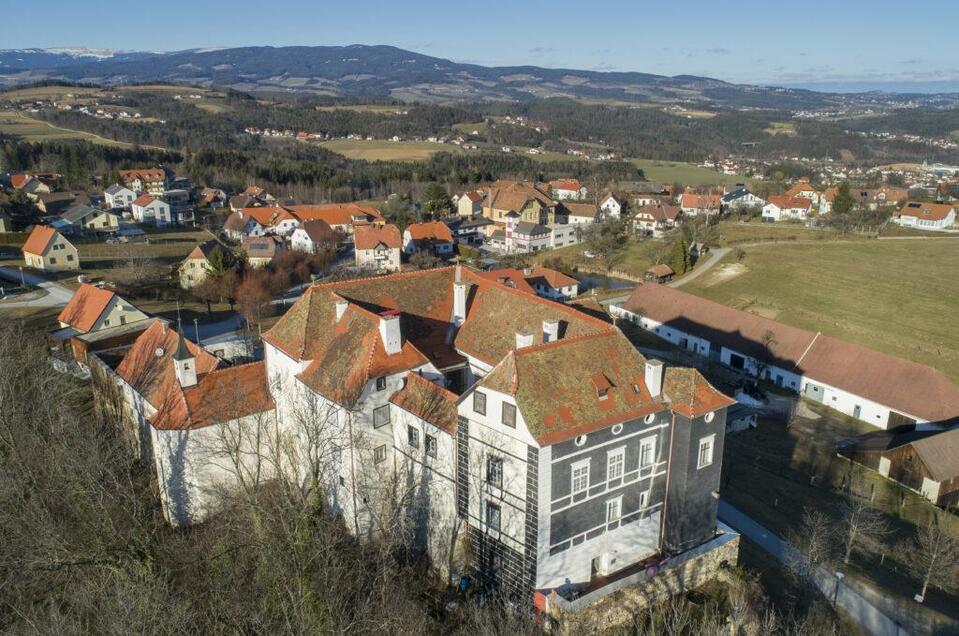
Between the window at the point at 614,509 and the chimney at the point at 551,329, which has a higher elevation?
the chimney at the point at 551,329

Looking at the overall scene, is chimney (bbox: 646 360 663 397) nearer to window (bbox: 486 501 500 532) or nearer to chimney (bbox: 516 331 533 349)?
chimney (bbox: 516 331 533 349)

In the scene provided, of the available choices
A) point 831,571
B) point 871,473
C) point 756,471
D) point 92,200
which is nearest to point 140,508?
point 831,571

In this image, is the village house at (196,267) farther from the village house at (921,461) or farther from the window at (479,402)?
the village house at (921,461)

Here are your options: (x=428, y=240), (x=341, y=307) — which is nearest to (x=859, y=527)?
(x=341, y=307)

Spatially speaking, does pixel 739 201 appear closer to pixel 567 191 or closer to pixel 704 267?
pixel 567 191

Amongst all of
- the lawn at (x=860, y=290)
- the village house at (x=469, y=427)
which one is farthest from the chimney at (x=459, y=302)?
the lawn at (x=860, y=290)
